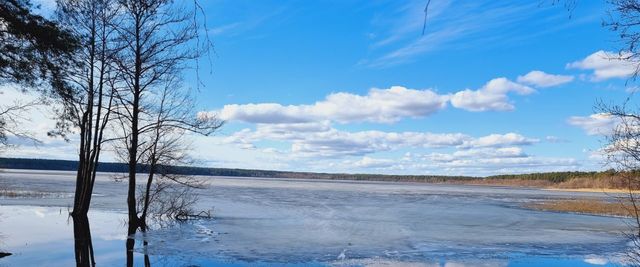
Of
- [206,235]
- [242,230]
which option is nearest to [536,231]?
[242,230]

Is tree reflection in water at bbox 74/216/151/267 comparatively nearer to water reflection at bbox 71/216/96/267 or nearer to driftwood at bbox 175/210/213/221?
water reflection at bbox 71/216/96/267

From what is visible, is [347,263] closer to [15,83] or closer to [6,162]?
[15,83]

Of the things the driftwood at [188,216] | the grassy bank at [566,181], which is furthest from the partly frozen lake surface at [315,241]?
the grassy bank at [566,181]

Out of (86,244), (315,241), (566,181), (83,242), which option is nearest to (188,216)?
(315,241)

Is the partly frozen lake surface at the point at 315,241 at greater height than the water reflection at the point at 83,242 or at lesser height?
lesser

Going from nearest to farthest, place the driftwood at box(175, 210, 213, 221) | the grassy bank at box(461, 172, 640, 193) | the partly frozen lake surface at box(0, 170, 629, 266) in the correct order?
1. the partly frozen lake surface at box(0, 170, 629, 266)
2. the driftwood at box(175, 210, 213, 221)
3. the grassy bank at box(461, 172, 640, 193)

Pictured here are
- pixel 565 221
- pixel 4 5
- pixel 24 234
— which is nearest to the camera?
pixel 4 5

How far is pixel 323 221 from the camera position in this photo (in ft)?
80.9

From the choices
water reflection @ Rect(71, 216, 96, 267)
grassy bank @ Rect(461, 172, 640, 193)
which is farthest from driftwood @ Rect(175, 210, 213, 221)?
grassy bank @ Rect(461, 172, 640, 193)

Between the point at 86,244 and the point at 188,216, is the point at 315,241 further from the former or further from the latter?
the point at 188,216

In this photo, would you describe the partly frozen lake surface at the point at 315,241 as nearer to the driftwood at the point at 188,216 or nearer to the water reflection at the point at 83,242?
the water reflection at the point at 83,242

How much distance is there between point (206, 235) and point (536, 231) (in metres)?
13.8

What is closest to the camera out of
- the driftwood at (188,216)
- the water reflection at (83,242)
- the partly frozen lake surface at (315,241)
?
the water reflection at (83,242)

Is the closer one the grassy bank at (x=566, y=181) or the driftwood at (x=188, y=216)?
the driftwood at (x=188, y=216)
